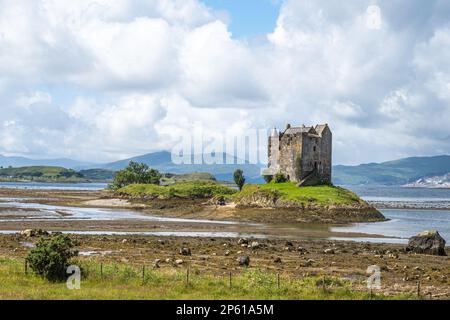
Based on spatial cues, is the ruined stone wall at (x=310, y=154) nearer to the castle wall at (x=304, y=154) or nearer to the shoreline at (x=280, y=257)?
the castle wall at (x=304, y=154)

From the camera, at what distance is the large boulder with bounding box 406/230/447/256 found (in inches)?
1929

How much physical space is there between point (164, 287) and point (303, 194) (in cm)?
7334

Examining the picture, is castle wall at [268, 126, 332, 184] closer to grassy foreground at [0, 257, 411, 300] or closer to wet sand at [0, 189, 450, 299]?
wet sand at [0, 189, 450, 299]

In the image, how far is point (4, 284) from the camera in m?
27.6

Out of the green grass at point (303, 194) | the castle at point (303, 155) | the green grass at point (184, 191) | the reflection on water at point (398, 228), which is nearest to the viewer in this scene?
the reflection on water at point (398, 228)

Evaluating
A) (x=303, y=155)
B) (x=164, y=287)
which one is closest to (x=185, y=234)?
(x=164, y=287)

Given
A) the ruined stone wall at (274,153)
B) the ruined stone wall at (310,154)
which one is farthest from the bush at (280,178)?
the ruined stone wall at (310,154)

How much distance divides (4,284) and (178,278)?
27.9ft

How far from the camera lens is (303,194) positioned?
99.6m

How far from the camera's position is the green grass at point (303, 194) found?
96562 millimetres

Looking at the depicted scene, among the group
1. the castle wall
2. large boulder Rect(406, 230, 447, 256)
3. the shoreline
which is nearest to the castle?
the castle wall

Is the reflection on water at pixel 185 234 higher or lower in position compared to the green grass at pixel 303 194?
lower

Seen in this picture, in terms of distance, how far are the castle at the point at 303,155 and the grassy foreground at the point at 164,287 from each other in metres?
78.6
